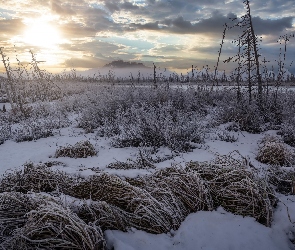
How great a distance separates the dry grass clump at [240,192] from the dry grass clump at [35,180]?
2563mm

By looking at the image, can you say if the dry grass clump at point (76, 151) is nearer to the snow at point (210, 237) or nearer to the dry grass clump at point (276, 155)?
the snow at point (210, 237)

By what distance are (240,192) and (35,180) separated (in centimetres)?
363

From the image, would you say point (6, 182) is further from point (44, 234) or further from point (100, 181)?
point (44, 234)

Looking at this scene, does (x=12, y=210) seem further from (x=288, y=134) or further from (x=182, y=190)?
(x=288, y=134)

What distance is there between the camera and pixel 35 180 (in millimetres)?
4629

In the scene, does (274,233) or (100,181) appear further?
(100,181)

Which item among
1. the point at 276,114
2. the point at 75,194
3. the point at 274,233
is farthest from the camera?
the point at 276,114

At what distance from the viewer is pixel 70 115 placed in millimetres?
13477

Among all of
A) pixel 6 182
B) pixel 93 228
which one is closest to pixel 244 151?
pixel 93 228

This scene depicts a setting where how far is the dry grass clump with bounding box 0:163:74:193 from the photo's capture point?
4.47 meters

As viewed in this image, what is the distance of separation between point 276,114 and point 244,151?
169 inches

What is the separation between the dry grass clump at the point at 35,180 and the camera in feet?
14.7

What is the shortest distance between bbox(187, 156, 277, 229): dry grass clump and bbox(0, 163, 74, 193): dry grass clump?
2.56 m


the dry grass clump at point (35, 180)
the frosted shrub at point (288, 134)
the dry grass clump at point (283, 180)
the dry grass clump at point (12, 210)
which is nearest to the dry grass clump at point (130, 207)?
the dry grass clump at point (35, 180)
